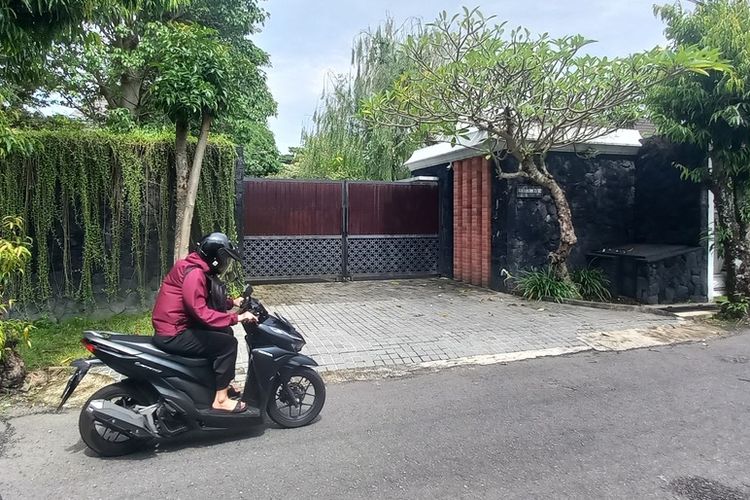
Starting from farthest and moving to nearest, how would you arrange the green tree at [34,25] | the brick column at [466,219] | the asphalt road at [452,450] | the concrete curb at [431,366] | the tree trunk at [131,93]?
the tree trunk at [131,93], the brick column at [466,219], the concrete curb at [431,366], the green tree at [34,25], the asphalt road at [452,450]

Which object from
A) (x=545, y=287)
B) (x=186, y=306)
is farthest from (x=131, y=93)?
(x=186, y=306)

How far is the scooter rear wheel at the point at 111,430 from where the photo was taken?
350 cm

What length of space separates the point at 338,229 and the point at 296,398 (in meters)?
7.12

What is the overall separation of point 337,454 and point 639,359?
3975mm

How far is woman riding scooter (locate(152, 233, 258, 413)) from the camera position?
3648mm

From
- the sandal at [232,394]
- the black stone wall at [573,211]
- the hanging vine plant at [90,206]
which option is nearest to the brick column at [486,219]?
the black stone wall at [573,211]

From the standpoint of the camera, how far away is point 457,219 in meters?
11.4

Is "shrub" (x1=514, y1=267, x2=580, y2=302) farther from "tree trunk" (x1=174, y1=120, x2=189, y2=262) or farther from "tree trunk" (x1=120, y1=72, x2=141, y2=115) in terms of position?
"tree trunk" (x1=120, y1=72, x2=141, y2=115)

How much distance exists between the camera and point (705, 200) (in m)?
9.07

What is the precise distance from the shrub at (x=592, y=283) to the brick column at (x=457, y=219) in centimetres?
243

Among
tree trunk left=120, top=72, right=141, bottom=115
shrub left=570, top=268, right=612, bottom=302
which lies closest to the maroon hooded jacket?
shrub left=570, top=268, right=612, bottom=302

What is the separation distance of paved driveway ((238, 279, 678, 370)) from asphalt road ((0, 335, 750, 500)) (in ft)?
3.31

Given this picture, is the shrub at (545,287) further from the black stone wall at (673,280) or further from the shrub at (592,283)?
the black stone wall at (673,280)

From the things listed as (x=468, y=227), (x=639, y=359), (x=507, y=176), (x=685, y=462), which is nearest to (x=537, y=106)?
(x=507, y=176)
